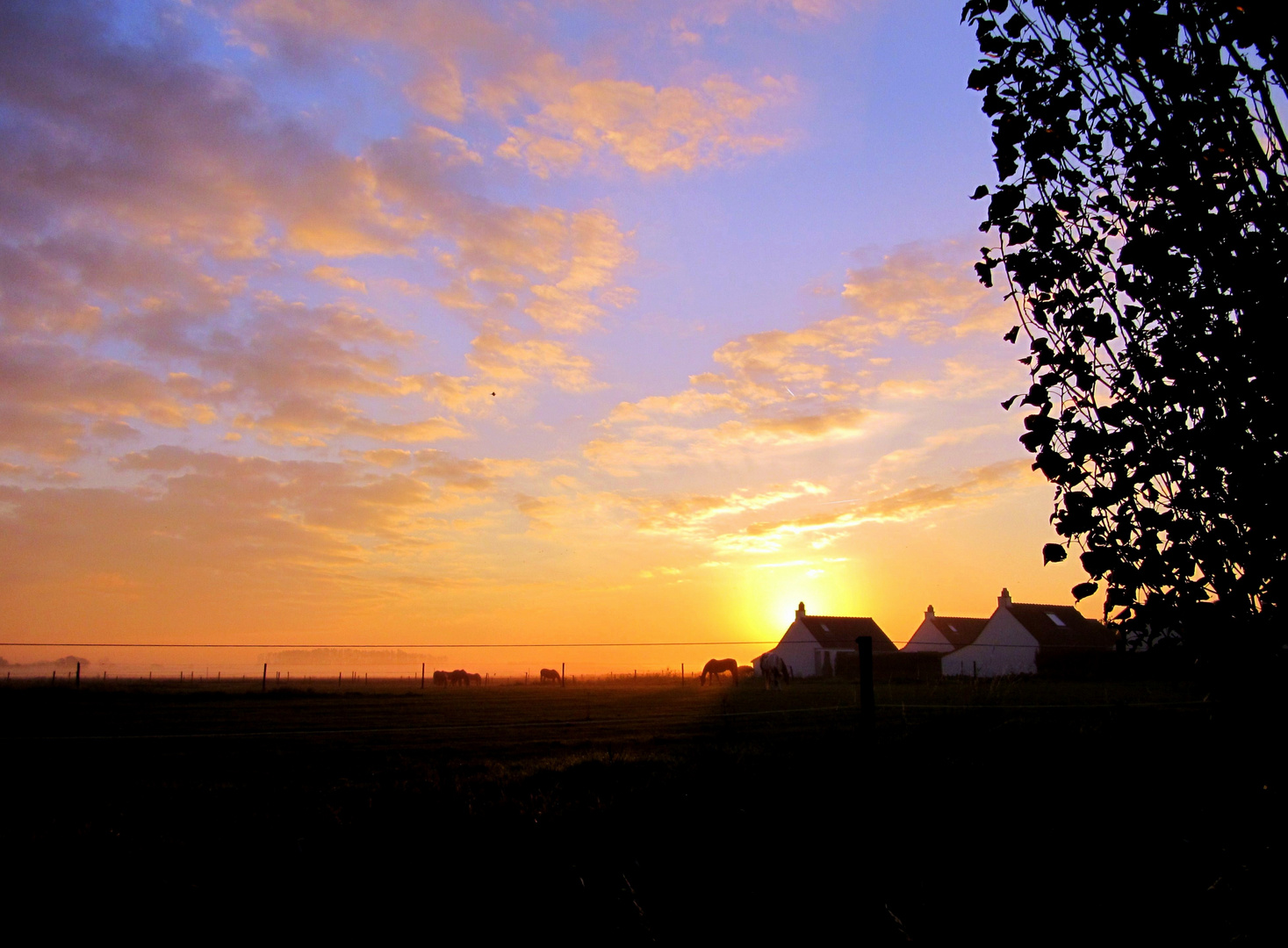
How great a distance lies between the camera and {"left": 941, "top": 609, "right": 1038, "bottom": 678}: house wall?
5525 cm

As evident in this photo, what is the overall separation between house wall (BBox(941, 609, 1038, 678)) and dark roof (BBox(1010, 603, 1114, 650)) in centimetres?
76

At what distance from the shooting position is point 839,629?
73625mm

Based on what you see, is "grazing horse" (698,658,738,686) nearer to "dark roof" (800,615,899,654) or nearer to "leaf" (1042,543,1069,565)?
"dark roof" (800,615,899,654)

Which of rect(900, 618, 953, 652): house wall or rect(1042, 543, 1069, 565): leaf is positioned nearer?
rect(1042, 543, 1069, 565): leaf

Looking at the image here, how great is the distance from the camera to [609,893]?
4.91 m

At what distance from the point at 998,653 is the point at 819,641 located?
51.3 ft

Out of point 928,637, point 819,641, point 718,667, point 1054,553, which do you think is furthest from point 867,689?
point 928,637

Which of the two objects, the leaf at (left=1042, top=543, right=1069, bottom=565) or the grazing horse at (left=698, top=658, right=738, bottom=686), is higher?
the leaf at (left=1042, top=543, right=1069, bottom=565)

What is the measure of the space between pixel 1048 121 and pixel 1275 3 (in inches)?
41.1

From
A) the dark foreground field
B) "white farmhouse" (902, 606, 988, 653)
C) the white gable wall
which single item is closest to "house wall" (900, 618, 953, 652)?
"white farmhouse" (902, 606, 988, 653)

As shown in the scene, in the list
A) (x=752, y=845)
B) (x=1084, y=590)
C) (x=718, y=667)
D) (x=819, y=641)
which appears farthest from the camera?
(x=819, y=641)

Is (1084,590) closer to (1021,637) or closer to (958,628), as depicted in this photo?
(1021,637)

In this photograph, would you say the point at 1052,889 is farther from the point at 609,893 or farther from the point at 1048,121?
the point at 1048,121

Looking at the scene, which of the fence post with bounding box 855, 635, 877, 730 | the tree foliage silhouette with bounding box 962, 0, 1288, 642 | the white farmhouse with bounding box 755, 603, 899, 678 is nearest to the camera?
the tree foliage silhouette with bounding box 962, 0, 1288, 642
